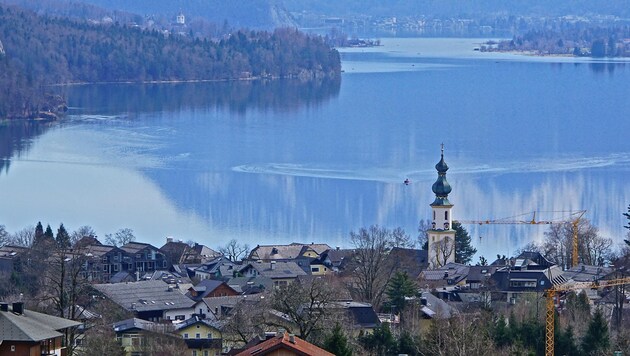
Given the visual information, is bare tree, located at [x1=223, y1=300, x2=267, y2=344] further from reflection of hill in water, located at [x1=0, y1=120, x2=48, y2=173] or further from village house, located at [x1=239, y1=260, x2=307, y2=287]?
reflection of hill in water, located at [x1=0, y1=120, x2=48, y2=173]

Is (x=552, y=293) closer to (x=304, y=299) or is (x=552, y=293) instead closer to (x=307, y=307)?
(x=304, y=299)

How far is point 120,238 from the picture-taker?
2311 cm

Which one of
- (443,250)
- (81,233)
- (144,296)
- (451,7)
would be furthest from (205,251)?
(451,7)

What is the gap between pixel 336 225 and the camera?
85.1 feet

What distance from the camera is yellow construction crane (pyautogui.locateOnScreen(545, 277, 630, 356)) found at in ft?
40.1

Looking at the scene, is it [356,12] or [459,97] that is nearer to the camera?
[459,97]

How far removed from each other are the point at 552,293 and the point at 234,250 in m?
8.05

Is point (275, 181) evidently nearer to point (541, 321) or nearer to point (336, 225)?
point (336, 225)

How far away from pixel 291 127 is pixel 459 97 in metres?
12.8

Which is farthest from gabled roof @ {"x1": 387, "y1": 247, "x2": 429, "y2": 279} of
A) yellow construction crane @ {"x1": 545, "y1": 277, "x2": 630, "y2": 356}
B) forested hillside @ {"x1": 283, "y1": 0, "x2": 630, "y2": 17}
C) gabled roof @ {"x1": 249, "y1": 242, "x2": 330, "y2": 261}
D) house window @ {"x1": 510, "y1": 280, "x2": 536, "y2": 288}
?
forested hillside @ {"x1": 283, "y1": 0, "x2": 630, "y2": 17}

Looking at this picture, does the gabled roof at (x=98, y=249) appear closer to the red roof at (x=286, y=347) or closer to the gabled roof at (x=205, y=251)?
the gabled roof at (x=205, y=251)

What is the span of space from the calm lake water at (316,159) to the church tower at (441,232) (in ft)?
5.35

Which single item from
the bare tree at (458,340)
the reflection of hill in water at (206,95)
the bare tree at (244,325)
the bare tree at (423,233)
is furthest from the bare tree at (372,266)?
the reflection of hill in water at (206,95)

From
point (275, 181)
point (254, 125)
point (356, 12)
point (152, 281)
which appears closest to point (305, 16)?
point (356, 12)
